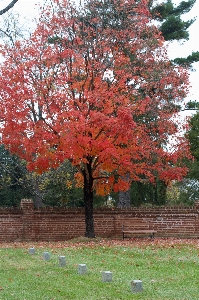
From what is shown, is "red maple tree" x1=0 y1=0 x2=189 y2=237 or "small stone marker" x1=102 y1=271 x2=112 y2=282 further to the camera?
"red maple tree" x1=0 y1=0 x2=189 y2=237

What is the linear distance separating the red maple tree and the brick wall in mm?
1604

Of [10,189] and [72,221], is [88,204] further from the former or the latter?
[10,189]

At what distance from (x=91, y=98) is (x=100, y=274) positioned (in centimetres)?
944

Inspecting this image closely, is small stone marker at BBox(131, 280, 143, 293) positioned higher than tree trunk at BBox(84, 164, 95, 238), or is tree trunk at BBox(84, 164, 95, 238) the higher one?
tree trunk at BBox(84, 164, 95, 238)

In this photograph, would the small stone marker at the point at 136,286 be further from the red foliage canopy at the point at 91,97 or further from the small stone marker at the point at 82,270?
the red foliage canopy at the point at 91,97

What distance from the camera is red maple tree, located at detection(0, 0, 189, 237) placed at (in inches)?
764

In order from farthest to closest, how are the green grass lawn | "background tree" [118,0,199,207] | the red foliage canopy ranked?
"background tree" [118,0,199,207] → the red foliage canopy → the green grass lawn

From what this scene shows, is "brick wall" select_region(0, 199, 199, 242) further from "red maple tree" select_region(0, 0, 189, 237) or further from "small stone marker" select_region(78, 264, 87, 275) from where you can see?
"small stone marker" select_region(78, 264, 87, 275)

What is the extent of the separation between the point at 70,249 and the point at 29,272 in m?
4.92

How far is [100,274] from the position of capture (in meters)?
11.3

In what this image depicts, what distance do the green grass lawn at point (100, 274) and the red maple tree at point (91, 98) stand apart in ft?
14.8

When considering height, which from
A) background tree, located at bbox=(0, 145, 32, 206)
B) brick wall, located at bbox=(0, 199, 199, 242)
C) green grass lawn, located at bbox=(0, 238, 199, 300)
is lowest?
green grass lawn, located at bbox=(0, 238, 199, 300)

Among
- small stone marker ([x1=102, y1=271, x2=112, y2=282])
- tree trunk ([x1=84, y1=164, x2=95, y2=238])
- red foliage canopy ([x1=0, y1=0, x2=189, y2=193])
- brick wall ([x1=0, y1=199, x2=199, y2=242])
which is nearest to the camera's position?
small stone marker ([x1=102, y1=271, x2=112, y2=282])

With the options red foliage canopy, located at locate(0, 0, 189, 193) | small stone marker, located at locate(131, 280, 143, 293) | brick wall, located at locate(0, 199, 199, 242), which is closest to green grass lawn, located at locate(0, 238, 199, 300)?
small stone marker, located at locate(131, 280, 143, 293)
